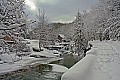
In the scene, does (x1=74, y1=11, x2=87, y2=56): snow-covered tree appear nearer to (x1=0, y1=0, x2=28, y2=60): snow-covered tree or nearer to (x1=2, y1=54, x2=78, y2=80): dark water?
(x1=2, y1=54, x2=78, y2=80): dark water

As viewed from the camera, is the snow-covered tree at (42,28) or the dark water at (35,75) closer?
the dark water at (35,75)

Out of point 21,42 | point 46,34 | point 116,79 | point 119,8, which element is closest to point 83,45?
point 46,34

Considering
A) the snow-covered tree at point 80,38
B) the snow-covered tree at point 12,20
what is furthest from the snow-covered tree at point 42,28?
the snow-covered tree at point 12,20

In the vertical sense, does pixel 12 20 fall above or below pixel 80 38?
above

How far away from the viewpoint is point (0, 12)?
797 centimetres

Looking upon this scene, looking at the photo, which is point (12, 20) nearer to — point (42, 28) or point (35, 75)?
point (35, 75)

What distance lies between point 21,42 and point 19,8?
179 cm

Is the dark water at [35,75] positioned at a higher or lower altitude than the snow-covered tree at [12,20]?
lower

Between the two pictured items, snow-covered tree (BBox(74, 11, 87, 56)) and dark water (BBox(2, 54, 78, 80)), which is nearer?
dark water (BBox(2, 54, 78, 80))

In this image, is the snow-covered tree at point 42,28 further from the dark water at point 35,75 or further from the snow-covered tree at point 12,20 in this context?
the snow-covered tree at point 12,20

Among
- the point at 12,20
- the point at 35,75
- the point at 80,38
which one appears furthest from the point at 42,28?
the point at 12,20

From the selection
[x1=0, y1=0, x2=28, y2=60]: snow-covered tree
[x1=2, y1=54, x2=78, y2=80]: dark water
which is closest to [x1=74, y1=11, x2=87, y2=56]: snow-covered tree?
[x1=2, y1=54, x2=78, y2=80]: dark water

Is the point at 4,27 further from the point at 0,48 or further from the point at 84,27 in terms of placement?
the point at 84,27

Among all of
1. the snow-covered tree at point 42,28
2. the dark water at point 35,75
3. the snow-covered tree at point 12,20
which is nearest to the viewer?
the snow-covered tree at point 12,20
